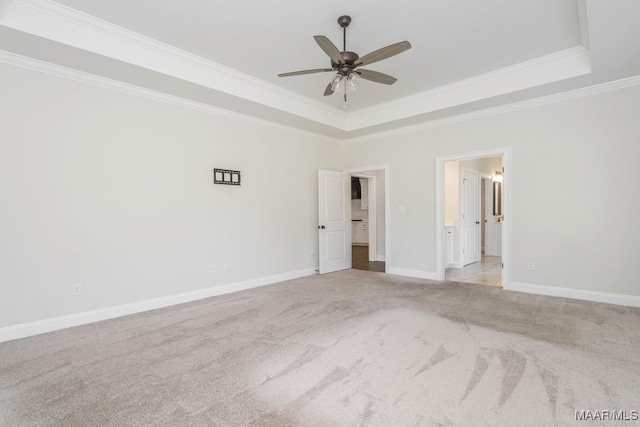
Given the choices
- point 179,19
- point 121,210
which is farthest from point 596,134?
point 121,210

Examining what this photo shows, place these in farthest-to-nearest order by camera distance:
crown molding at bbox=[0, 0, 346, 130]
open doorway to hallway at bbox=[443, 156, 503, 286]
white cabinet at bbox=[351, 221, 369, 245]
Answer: white cabinet at bbox=[351, 221, 369, 245] < open doorway to hallway at bbox=[443, 156, 503, 286] < crown molding at bbox=[0, 0, 346, 130]

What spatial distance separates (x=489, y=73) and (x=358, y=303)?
11.8 ft

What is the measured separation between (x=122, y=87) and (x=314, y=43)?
93.2 inches

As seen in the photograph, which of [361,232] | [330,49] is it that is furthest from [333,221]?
[361,232]

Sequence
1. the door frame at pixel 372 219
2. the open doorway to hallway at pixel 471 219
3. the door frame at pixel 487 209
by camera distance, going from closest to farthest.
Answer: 1. the open doorway to hallway at pixel 471 219
2. the door frame at pixel 372 219
3. the door frame at pixel 487 209

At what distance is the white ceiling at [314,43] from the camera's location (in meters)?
2.82

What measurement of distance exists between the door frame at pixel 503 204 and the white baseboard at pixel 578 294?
0.19 meters

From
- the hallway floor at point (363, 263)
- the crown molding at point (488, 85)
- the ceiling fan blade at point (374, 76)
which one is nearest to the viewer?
the ceiling fan blade at point (374, 76)

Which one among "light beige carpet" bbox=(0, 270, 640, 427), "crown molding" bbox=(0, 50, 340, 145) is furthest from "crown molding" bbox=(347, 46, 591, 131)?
"light beige carpet" bbox=(0, 270, 640, 427)

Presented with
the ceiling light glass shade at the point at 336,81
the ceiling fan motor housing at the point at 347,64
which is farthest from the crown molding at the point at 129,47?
the ceiling fan motor housing at the point at 347,64

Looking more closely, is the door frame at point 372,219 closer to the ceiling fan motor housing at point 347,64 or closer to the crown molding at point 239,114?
the crown molding at point 239,114

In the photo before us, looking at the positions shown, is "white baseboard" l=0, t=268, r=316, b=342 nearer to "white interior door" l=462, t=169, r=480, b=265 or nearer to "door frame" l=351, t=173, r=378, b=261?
"door frame" l=351, t=173, r=378, b=261

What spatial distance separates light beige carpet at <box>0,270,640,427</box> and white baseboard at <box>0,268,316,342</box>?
13cm

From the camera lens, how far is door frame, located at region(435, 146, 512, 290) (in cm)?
466
